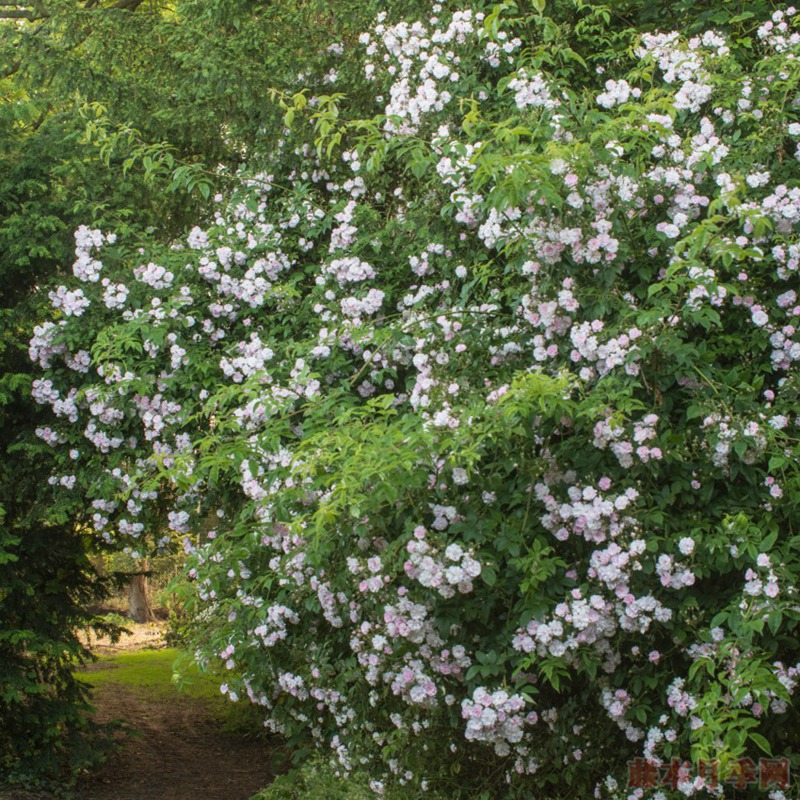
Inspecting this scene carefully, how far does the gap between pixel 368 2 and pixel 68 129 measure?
2085 mm

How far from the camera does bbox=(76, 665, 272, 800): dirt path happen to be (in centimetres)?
707

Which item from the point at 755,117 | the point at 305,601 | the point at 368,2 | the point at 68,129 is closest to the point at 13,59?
the point at 68,129

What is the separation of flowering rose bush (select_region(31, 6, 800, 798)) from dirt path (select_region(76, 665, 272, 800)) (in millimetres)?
2085

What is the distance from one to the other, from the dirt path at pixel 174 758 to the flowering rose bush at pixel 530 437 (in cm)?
209

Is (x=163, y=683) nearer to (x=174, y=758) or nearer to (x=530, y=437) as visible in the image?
(x=174, y=758)

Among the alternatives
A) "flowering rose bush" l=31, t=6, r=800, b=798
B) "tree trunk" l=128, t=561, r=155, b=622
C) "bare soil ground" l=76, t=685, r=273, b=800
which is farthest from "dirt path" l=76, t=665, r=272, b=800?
"tree trunk" l=128, t=561, r=155, b=622

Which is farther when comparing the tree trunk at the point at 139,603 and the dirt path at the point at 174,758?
the tree trunk at the point at 139,603

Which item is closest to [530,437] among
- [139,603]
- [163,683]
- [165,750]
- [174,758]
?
[174,758]

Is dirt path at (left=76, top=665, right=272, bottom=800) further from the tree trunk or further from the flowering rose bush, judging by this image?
the tree trunk

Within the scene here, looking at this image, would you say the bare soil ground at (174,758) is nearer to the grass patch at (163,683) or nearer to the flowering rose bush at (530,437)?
the grass patch at (163,683)

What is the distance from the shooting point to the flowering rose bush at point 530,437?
365cm

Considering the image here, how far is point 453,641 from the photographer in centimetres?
397

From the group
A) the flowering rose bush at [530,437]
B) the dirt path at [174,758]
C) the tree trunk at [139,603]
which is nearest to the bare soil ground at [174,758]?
the dirt path at [174,758]

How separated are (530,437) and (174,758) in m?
5.65
